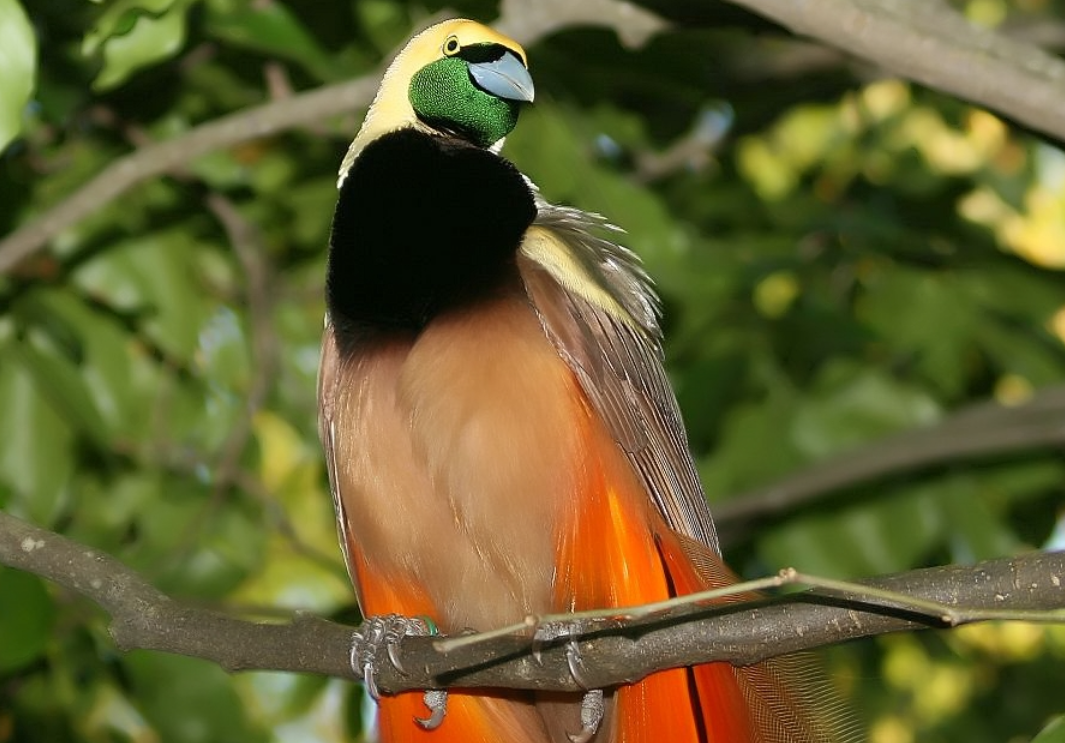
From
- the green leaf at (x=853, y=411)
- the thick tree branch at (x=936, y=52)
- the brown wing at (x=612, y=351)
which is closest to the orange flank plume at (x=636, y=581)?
the brown wing at (x=612, y=351)

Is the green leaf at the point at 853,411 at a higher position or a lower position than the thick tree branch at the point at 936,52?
lower

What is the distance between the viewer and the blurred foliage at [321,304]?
4969 millimetres

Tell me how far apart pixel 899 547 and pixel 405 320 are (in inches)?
92.2

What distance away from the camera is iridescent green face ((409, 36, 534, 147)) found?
419 cm

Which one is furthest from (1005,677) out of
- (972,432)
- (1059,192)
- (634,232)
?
(634,232)

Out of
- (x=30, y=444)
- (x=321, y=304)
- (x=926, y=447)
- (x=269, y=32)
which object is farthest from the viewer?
(x=321, y=304)

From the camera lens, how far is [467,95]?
14.1ft

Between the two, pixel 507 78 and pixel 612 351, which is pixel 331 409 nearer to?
pixel 612 351

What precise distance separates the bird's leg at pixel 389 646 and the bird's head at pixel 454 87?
122 centimetres

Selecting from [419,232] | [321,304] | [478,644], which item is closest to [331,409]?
[419,232]

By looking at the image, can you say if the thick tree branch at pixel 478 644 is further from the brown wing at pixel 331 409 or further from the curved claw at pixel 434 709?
the brown wing at pixel 331 409

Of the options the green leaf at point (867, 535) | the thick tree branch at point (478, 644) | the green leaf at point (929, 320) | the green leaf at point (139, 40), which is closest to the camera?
the thick tree branch at point (478, 644)

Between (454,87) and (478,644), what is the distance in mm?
1699

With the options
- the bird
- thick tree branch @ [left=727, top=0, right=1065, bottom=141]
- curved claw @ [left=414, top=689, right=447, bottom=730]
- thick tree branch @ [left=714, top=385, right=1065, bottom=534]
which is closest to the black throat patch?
the bird
